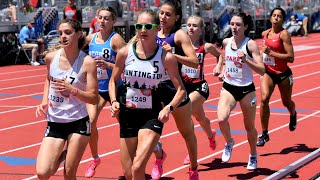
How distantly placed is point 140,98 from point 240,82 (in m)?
2.70

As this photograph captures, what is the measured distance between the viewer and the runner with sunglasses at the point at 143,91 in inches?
271

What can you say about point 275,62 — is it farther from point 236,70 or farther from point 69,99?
point 69,99

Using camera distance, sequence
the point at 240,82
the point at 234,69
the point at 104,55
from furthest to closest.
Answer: the point at 234,69
the point at 240,82
the point at 104,55

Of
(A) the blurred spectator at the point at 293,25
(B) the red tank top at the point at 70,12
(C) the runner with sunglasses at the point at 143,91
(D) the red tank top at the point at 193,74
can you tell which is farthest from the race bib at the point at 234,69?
(A) the blurred spectator at the point at 293,25

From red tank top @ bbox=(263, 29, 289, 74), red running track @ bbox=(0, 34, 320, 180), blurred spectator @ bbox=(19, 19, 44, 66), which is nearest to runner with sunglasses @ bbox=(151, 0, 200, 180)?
red running track @ bbox=(0, 34, 320, 180)

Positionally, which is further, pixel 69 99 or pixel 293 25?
pixel 293 25

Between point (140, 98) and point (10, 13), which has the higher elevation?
point (140, 98)

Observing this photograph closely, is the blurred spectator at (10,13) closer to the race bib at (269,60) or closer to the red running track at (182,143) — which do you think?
the red running track at (182,143)

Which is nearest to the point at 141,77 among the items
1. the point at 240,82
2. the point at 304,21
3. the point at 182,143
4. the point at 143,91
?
the point at 143,91

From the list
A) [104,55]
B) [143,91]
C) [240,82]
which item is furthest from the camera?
[240,82]

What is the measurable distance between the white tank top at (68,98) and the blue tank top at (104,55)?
81.9 inches

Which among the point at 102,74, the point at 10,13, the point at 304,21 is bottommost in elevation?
the point at 304,21

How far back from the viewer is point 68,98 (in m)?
6.87

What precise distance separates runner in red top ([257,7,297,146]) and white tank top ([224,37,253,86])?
1.23 meters
